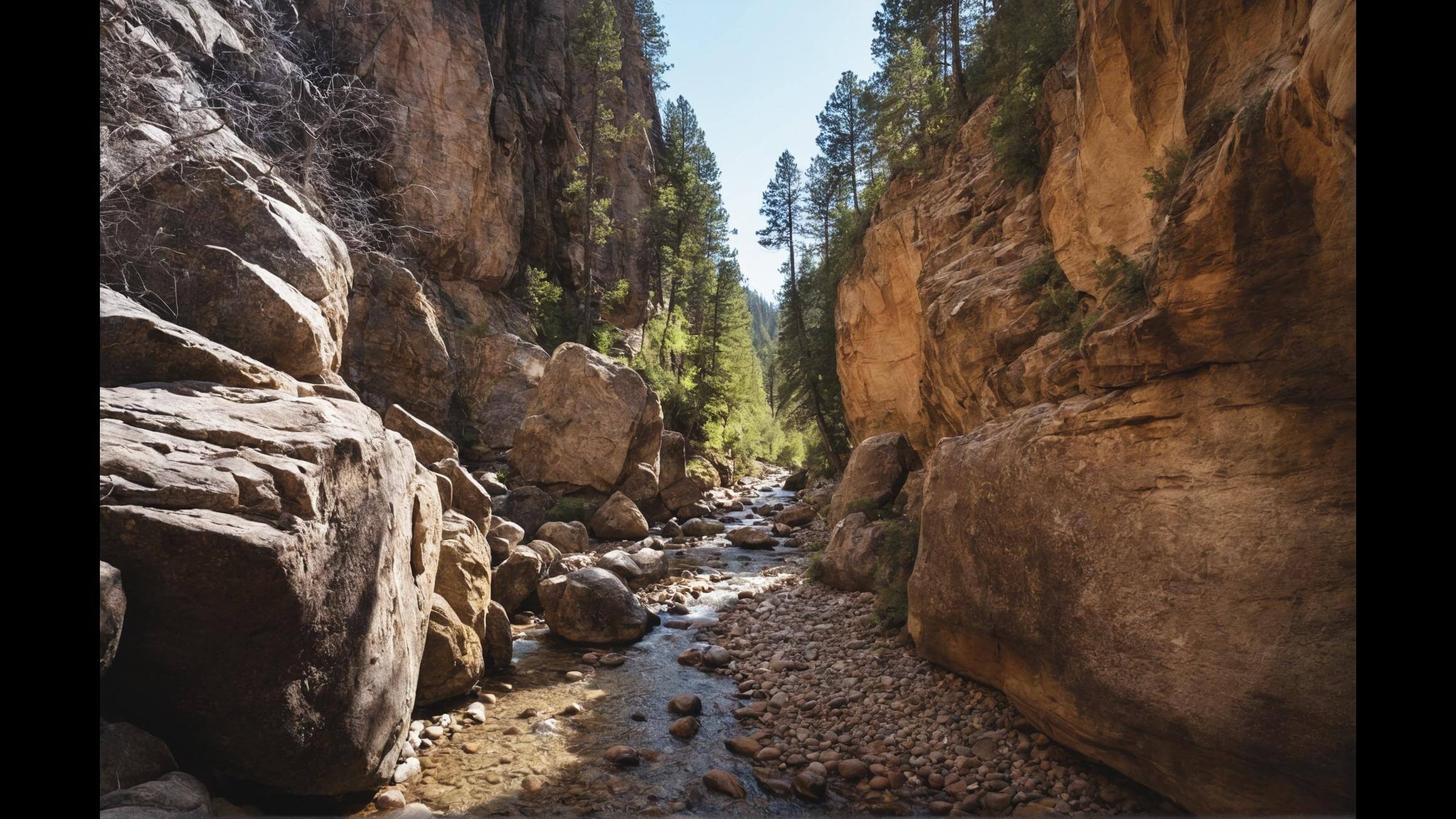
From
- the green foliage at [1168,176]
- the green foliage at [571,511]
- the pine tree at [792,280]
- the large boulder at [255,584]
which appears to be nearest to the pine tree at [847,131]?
the pine tree at [792,280]

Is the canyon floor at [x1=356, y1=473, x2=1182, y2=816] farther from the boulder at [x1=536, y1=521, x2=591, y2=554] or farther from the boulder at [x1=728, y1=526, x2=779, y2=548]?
the boulder at [x1=728, y1=526, x2=779, y2=548]

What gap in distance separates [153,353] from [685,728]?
19.3 ft

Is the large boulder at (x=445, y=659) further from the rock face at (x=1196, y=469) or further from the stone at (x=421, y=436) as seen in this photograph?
the rock face at (x=1196, y=469)

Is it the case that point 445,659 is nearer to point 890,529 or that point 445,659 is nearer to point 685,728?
point 685,728

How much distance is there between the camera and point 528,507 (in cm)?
1547

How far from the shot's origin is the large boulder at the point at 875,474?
1296cm

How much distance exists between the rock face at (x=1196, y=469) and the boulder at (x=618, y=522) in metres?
10.0

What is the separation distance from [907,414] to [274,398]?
648 inches

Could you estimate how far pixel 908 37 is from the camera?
69.3 feet

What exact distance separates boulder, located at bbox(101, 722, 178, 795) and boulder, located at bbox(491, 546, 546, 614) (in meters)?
6.34

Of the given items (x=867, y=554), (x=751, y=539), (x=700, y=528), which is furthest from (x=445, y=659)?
(x=700, y=528)

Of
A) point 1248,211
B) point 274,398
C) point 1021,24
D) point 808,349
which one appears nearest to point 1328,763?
point 1248,211

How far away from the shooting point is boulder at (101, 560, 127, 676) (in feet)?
8.84
